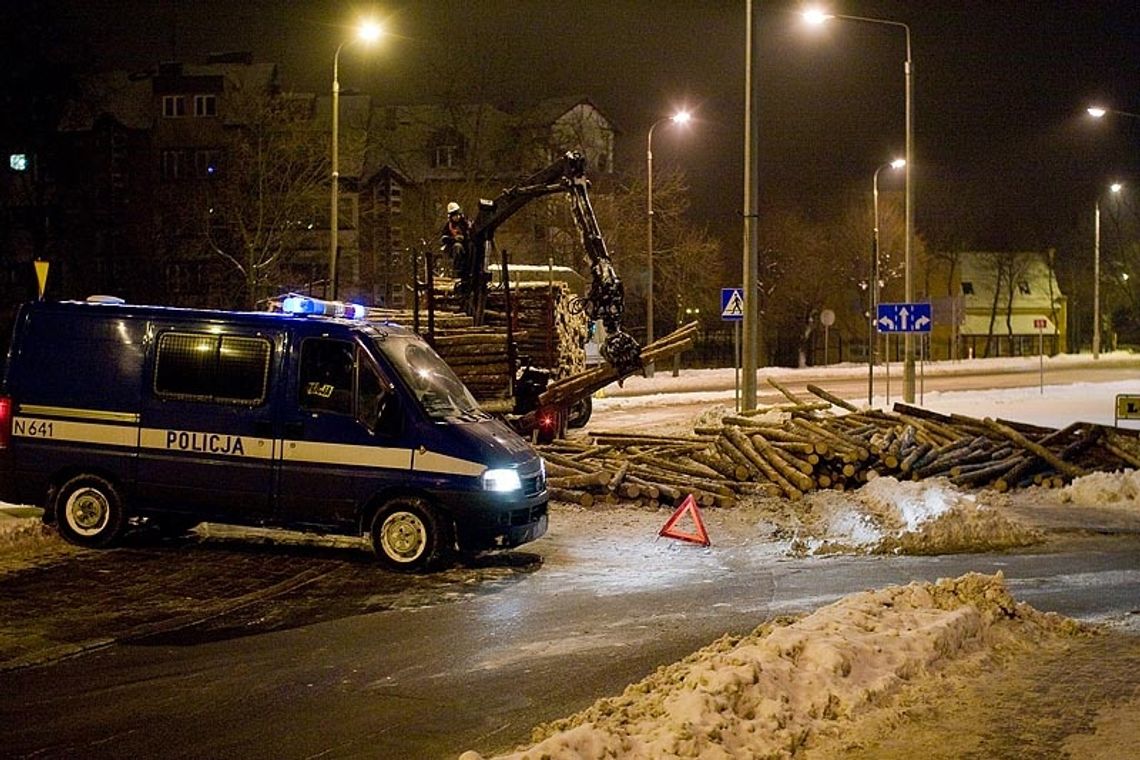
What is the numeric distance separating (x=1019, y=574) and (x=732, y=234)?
223 feet

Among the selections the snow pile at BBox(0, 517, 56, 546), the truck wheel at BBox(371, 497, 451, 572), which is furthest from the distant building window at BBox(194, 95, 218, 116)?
the truck wheel at BBox(371, 497, 451, 572)

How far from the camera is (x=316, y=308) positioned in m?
12.3

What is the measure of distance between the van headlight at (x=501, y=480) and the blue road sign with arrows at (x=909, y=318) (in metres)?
15.7

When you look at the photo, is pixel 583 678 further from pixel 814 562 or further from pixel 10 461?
pixel 10 461

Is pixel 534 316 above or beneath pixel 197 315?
above

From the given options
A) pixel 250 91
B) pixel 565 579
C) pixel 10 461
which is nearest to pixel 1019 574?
pixel 565 579

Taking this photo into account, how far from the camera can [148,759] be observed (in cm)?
623

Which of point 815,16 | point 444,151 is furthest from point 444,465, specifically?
point 444,151

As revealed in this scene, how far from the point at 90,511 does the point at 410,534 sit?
3082mm

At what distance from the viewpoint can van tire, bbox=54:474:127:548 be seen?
11.7 m

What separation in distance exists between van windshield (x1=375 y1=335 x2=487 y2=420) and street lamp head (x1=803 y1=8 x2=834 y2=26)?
1420 cm

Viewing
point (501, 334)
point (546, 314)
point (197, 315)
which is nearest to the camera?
point (197, 315)

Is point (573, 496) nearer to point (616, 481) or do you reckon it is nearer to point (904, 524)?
point (616, 481)

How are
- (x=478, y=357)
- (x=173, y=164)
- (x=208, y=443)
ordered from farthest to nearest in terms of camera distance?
(x=173, y=164)
(x=478, y=357)
(x=208, y=443)
